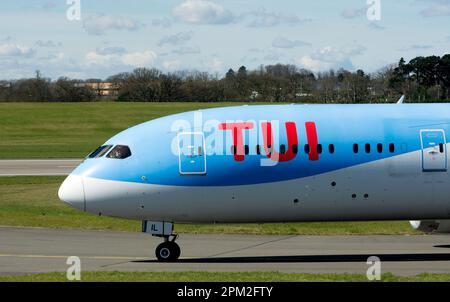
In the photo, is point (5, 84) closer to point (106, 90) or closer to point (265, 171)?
point (106, 90)

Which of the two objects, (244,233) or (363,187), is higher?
(363,187)

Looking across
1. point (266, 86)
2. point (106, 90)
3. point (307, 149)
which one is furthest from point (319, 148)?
point (106, 90)

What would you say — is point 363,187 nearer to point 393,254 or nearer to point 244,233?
point 393,254

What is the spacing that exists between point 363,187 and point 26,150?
6180 cm

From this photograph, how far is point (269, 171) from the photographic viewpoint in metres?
23.8

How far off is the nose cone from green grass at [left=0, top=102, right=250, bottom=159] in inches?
1980

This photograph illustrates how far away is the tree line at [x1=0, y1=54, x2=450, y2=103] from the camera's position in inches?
2933

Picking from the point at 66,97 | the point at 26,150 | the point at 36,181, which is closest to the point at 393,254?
the point at 36,181

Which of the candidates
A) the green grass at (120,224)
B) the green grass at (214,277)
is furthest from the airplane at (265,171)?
the green grass at (120,224)

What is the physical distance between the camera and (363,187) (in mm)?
24000

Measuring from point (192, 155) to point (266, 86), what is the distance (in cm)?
10624

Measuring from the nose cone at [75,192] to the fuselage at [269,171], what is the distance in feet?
0.09

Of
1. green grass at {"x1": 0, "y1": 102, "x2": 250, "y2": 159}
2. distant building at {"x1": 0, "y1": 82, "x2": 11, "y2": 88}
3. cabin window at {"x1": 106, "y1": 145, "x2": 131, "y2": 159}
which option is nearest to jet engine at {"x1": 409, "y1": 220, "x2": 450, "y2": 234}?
cabin window at {"x1": 106, "y1": 145, "x2": 131, "y2": 159}
